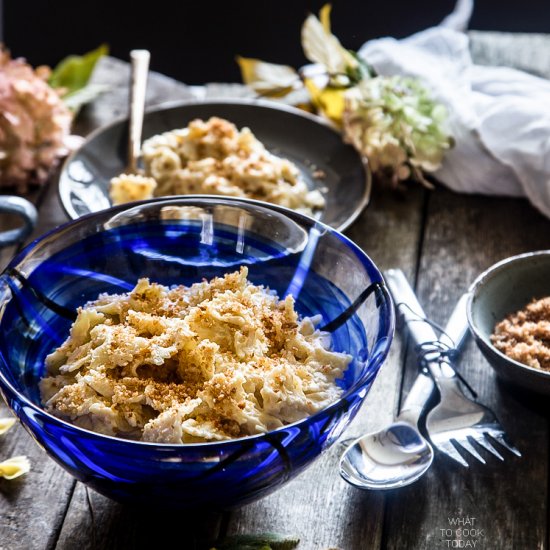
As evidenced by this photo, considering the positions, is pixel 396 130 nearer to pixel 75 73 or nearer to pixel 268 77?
pixel 268 77

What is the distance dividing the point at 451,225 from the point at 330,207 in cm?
23

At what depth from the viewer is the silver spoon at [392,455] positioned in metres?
1.23

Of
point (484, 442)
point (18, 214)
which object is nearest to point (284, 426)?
point (484, 442)

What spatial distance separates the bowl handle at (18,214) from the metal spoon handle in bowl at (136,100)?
306 mm

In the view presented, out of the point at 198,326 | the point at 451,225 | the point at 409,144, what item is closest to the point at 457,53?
the point at 409,144

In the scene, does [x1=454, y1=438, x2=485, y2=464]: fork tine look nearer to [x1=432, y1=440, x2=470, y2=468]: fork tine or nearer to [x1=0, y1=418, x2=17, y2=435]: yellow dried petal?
[x1=432, y1=440, x2=470, y2=468]: fork tine

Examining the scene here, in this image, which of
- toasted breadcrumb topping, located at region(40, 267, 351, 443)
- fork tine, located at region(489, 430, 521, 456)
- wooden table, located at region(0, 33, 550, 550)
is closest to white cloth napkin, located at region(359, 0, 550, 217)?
wooden table, located at region(0, 33, 550, 550)

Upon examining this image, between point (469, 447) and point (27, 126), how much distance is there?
1076 mm

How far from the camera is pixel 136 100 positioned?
189 cm

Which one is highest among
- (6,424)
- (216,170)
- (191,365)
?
(191,365)

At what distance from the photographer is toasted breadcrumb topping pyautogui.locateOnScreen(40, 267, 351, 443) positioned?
42.6 inches

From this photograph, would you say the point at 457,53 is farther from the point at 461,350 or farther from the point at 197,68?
the point at 197,68

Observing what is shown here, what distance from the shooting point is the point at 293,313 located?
1235 mm

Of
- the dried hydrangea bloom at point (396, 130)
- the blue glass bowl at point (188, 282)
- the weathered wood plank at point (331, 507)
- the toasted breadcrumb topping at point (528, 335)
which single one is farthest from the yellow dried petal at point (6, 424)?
the dried hydrangea bloom at point (396, 130)
